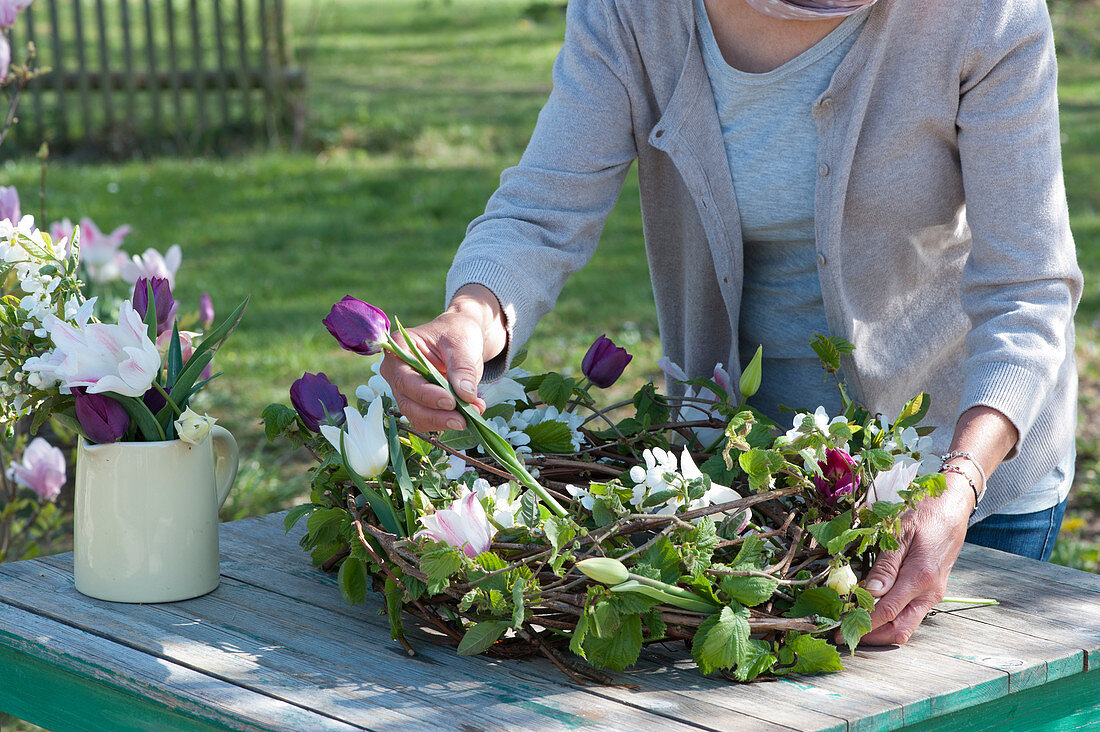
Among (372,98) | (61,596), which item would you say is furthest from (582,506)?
(372,98)

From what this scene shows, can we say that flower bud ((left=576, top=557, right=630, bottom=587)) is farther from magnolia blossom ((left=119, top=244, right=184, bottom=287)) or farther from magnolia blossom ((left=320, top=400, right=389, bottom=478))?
magnolia blossom ((left=119, top=244, right=184, bottom=287))

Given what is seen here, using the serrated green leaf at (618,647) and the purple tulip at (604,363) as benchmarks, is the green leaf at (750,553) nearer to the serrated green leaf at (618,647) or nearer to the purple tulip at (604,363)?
the serrated green leaf at (618,647)

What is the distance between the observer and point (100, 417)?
120 centimetres

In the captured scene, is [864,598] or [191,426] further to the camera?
[191,426]

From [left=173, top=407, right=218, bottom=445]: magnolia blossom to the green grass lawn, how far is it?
1938mm

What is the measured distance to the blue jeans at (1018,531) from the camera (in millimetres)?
1693

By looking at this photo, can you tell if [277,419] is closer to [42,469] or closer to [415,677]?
[415,677]

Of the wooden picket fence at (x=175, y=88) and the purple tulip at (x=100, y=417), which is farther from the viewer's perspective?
the wooden picket fence at (x=175, y=88)

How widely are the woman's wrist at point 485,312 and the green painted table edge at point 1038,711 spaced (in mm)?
621

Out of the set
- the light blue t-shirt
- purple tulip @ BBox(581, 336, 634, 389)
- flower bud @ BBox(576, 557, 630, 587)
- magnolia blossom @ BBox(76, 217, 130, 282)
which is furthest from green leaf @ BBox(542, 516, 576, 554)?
magnolia blossom @ BBox(76, 217, 130, 282)

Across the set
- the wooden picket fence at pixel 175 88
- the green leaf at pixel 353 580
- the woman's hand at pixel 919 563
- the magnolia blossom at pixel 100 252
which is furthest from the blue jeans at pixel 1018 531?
the wooden picket fence at pixel 175 88

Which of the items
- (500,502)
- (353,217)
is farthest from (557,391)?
(353,217)

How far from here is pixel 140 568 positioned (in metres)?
1.25

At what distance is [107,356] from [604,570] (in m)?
0.53
